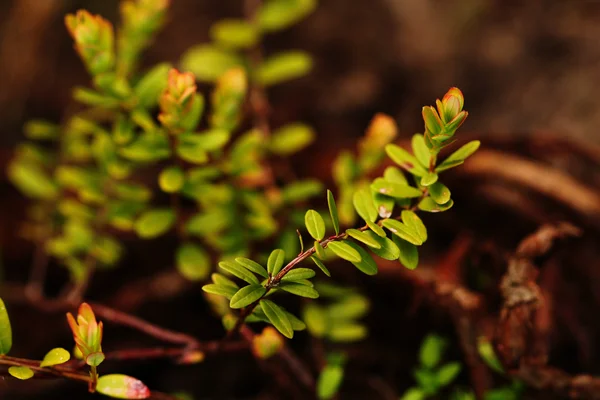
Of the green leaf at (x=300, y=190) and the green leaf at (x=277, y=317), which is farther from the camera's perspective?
the green leaf at (x=300, y=190)

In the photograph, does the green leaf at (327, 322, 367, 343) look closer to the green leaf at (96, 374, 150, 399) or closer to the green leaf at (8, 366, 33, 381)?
the green leaf at (96, 374, 150, 399)

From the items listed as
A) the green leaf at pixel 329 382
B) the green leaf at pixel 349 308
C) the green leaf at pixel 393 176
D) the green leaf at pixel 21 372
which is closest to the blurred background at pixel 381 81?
the green leaf at pixel 349 308

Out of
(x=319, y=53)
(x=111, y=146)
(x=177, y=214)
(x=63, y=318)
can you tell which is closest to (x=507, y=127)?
(x=319, y=53)

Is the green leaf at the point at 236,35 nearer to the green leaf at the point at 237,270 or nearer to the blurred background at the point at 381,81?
the blurred background at the point at 381,81

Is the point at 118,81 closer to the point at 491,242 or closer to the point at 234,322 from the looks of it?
the point at 234,322

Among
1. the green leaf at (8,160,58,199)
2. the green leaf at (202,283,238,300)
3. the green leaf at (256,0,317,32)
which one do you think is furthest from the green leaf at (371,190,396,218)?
the green leaf at (8,160,58,199)

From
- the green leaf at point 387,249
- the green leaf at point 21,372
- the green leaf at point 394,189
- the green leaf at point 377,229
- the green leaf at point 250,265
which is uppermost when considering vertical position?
the green leaf at point 394,189
